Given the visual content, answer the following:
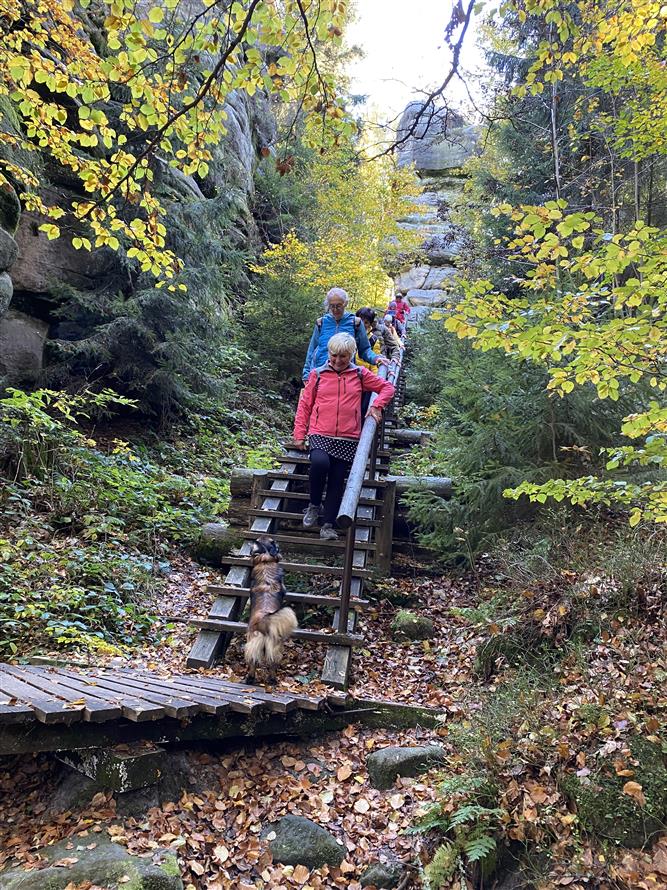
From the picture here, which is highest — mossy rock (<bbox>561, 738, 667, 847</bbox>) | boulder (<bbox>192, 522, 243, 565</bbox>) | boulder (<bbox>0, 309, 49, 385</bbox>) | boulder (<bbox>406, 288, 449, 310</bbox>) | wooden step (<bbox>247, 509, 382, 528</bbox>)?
boulder (<bbox>406, 288, 449, 310</bbox>)

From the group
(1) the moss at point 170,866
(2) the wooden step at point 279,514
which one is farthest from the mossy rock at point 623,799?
(2) the wooden step at point 279,514

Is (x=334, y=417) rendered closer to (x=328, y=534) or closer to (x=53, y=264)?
(x=328, y=534)

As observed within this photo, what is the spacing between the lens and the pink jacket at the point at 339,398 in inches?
234

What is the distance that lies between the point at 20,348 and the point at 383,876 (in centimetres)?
830

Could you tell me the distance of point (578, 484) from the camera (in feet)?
13.7

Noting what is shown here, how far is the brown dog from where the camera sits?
13.8ft

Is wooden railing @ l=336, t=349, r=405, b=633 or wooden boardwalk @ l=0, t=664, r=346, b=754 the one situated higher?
wooden railing @ l=336, t=349, r=405, b=633

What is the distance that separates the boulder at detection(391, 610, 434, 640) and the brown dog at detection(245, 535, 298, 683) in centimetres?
145

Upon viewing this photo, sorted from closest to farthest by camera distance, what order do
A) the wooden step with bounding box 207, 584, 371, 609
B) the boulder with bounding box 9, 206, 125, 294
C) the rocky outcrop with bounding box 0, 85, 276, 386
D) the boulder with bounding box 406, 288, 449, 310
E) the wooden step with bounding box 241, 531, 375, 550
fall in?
1. the wooden step with bounding box 207, 584, 371, 609
2. the wooden step with bounding box 241, 531, 375, 550
3. the rocky outcrop with bounding box 0, 85, 276, 386
4. the boulder with bounding box 9, 206, 125, 294
5. the boulder with bounding box 406, 288, 449, 310

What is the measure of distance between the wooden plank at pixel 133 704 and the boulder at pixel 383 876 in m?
1.36

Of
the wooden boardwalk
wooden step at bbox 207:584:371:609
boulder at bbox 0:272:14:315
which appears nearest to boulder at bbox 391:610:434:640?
wooden step at bbox 207:584:371:609

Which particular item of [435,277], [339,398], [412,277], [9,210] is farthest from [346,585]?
[412,277]

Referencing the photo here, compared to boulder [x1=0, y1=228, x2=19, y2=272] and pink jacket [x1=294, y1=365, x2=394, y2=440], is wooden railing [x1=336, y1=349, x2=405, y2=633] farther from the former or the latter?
boulder [x1=0, y1=228, x2=19, y2=272]

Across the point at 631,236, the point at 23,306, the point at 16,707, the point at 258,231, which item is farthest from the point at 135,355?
the point at 258,231
